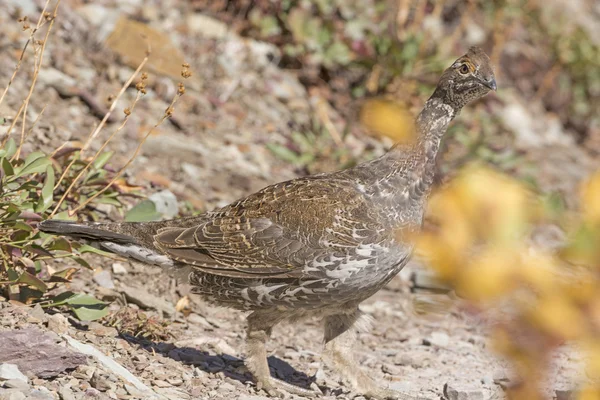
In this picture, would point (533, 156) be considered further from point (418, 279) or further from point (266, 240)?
point (266, 240)

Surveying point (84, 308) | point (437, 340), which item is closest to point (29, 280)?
point (84, 308)

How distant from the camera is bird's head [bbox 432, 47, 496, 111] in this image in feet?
17.8

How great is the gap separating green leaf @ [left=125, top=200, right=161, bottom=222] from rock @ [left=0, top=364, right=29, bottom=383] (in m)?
1.90

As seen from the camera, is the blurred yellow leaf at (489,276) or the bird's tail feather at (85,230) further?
the bird's tail feather at (85,230)

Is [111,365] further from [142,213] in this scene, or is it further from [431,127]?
[431,127]

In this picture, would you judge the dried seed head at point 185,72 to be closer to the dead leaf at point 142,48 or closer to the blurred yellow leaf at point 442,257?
the blurred yellow leaf at point 442,257

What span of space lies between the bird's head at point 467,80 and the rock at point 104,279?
2.81m

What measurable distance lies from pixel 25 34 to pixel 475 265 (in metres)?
8.60

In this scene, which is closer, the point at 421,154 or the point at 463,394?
the point at 463,394

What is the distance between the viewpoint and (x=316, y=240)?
211 inches

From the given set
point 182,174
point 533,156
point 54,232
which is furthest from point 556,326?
point 533,156

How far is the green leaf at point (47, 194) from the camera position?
557cm

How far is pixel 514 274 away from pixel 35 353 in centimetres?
344

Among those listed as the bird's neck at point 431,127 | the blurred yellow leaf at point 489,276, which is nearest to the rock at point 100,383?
the bird's neck at point 431,127
